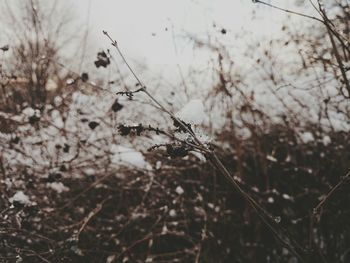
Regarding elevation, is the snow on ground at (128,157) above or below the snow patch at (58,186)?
above

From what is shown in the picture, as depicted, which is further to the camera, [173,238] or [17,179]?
[173,238]

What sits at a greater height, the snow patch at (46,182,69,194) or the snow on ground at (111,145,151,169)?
the snow on ground at (111,145,151,169)

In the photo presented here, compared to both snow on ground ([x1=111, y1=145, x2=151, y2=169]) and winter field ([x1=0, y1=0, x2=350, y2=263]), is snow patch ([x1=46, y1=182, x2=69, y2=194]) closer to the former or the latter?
winter field ([x1=0, y1=0, x2=350, y2=263])

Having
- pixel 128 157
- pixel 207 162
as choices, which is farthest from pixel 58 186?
pixel 207 162

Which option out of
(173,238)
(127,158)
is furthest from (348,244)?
(127,158)

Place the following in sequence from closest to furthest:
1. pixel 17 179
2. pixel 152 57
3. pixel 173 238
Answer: pixel 17 179
pixel 173 238
pixel 152 57

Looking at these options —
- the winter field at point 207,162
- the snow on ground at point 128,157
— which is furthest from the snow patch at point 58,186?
the snow on ground at point 128,157

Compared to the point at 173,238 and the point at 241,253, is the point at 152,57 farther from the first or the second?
the point at 241,253

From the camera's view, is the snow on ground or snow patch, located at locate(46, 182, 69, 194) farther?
snow patch, located at locate(46, 182, 69, 194)

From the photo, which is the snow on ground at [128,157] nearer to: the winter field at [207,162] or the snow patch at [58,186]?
the winter field at [207,162]

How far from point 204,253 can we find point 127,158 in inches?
39.4

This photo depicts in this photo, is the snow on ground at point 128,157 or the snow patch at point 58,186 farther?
the snow patch at point 58,186

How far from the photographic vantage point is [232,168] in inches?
145

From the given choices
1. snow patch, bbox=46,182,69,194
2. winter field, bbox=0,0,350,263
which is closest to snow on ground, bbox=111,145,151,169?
winter field, bbox=0,0,350,263
